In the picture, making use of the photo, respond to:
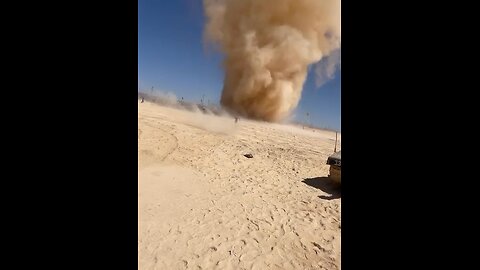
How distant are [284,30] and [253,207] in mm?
19324

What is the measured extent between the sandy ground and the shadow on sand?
0.10 ft

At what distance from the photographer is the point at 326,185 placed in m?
8.33

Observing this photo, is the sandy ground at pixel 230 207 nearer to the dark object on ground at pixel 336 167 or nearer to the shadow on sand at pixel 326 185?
the shadow on sand at pixel 326 185

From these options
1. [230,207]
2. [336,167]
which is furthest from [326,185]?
[230,207]

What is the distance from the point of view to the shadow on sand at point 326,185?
7391 millimetres

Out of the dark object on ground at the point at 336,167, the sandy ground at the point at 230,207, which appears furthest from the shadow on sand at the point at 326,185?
the dark object on ground at the point at 336,167

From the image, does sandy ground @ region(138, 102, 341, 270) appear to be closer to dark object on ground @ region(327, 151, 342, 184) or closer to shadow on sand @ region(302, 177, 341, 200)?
shadow on sand @ region(302, 177, 341, 200)
